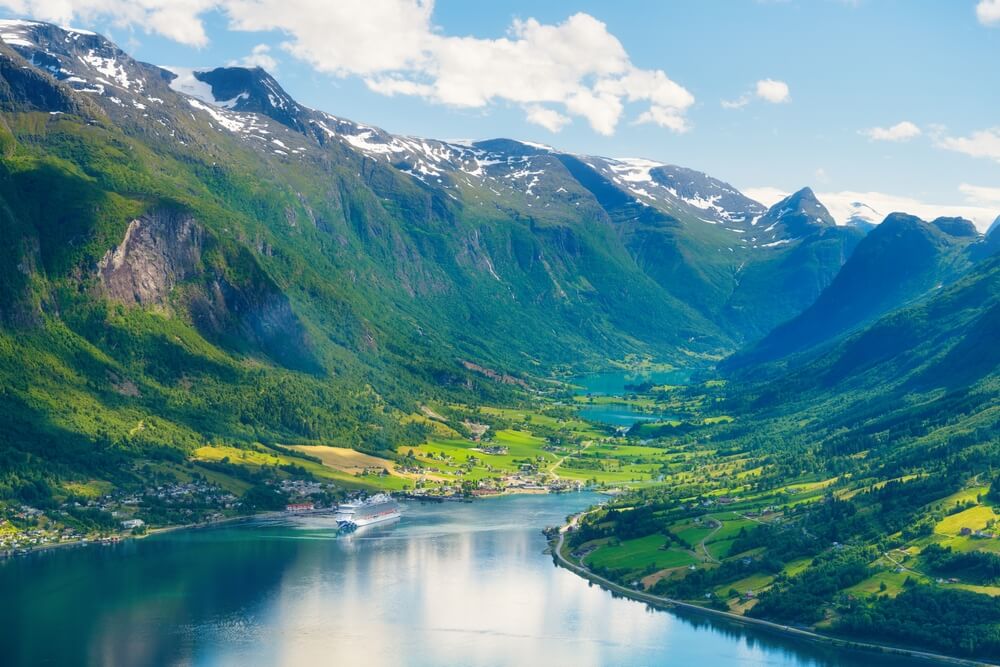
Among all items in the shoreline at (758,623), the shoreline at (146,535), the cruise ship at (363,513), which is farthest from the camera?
the cruise ship at (363,513)

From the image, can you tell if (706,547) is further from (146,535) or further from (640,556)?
(146,535)

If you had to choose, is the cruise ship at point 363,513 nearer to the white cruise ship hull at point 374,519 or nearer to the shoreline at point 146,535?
the white cruise ship hull at point 374,519

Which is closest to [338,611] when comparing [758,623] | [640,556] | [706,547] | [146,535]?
[640,556]

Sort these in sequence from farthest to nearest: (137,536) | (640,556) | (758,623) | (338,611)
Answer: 1. (137,536)
2. (640,556)
3. (758,623)
4. (338,611)

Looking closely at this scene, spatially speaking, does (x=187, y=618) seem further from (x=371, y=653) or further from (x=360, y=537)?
(x=360, y=537)

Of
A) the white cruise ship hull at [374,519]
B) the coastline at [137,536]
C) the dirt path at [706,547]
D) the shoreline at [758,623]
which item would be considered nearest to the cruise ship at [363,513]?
→ the white cruise ship hull at [374,519]

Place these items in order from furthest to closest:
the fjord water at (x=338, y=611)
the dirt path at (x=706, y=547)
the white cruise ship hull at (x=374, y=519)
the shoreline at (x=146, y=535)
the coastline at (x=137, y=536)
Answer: the white cruise ship hull at (x=374, y=519)
the coastline at (x=137, y=536)
the shoreline at (x=146, y=535)
the dirt path at (x=706, y=547)
the fjord water at (x=338, y=611)

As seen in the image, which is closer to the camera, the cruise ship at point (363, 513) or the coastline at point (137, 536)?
the coastline at point (137, 536)
